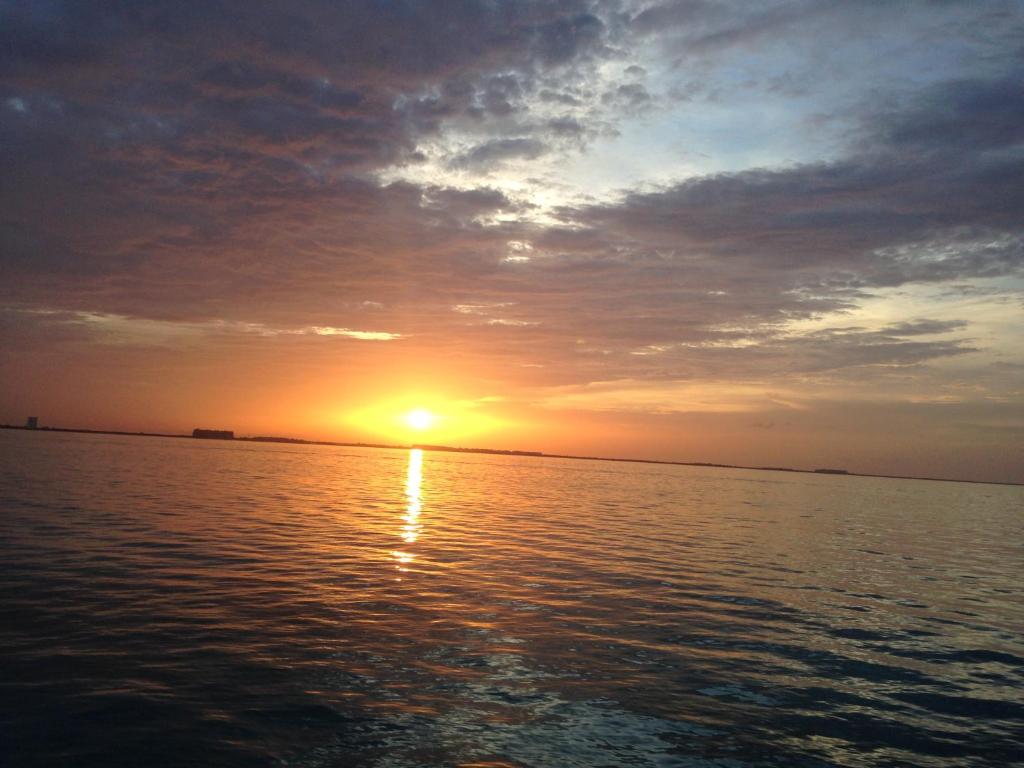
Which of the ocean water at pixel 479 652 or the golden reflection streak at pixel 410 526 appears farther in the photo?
the golden reflection streak at pixel 410 526

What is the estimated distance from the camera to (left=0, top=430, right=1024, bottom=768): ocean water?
11.8m

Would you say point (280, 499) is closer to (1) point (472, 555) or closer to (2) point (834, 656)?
(1) point (472, 555)

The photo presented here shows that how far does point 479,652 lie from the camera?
16953 mm

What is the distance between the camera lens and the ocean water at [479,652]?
11.8 m

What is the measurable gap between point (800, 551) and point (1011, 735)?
28.2m

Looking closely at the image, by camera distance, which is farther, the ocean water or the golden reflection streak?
the golden reflection streak

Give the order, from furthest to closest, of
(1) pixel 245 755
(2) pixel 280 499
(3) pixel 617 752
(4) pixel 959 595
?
(2) pixel 280 499 < (4) pixel 959 595 < (3) pixel 617 752 < (1) pixel 245 755

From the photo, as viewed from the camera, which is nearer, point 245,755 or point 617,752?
point 245,755

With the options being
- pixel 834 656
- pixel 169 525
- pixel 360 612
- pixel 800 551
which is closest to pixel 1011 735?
pixel 834 656

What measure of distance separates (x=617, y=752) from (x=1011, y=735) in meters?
8.01

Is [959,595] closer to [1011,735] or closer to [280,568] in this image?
[1011,735]

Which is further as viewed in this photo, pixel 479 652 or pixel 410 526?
pixel 410 526

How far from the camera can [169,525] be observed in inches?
1444

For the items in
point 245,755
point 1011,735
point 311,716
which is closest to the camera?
point 245,755
